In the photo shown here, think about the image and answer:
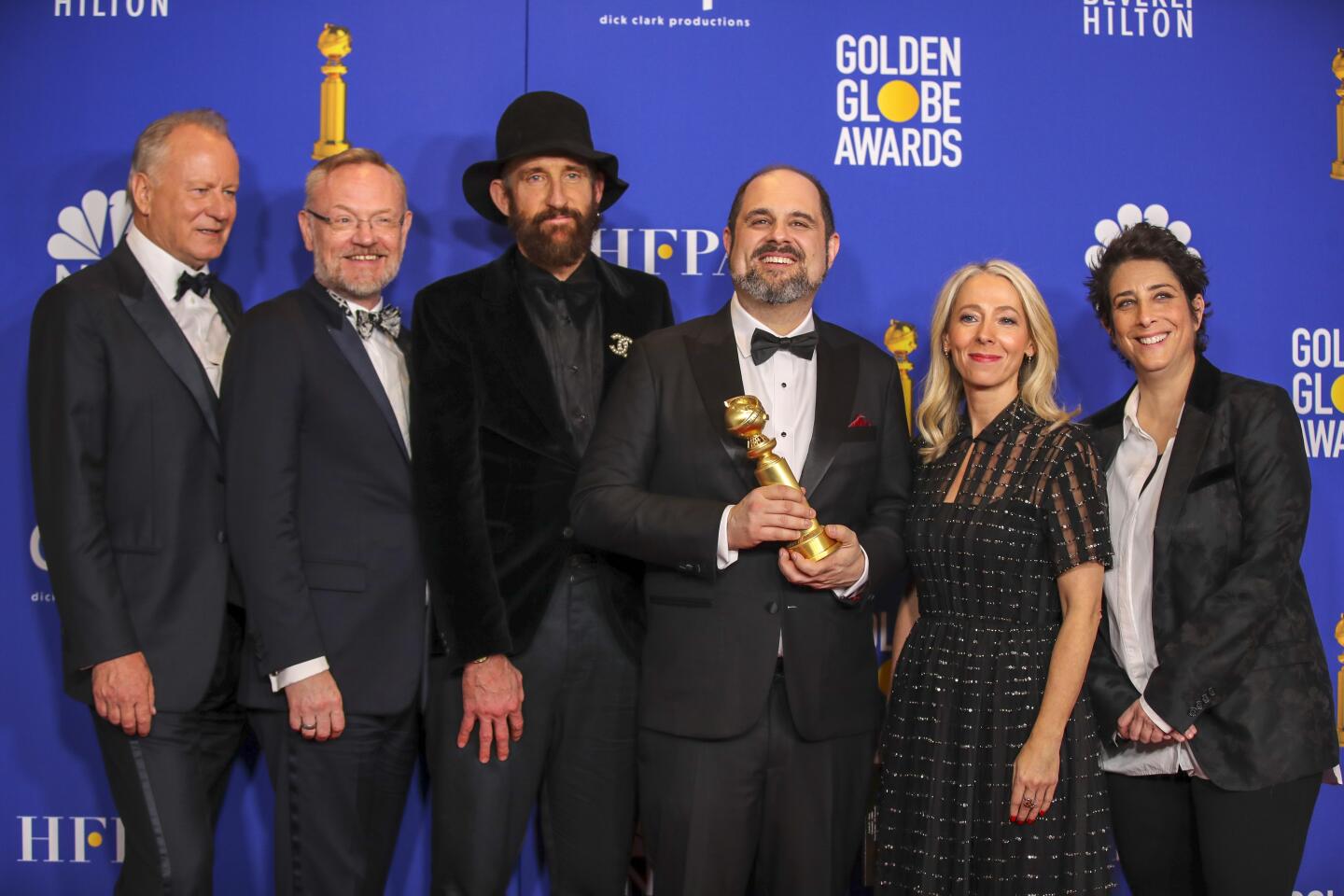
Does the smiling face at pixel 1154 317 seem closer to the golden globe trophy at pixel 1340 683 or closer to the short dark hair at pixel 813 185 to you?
the short dark hair at pixel 813 185

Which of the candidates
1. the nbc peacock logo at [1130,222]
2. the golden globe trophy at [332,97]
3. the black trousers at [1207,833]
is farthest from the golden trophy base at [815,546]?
the golden globe trophy at [332,97]

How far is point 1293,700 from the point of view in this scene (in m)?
2.62

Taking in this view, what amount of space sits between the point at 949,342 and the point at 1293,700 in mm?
1135

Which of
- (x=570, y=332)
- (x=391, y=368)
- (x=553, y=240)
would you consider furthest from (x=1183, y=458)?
(x=391, y=368)

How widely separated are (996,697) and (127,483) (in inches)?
80.4

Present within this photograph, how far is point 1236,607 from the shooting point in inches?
102

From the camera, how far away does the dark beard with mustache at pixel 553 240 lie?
2979 mm

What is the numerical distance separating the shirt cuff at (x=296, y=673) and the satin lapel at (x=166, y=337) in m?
0.59

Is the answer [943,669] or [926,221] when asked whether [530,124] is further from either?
[943,669]

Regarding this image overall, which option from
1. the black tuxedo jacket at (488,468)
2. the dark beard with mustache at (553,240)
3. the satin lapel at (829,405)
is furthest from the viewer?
the dark beard with mustache at (553,240)

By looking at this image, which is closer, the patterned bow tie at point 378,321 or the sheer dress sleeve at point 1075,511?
the sheer dress sleeve at point 1075,511

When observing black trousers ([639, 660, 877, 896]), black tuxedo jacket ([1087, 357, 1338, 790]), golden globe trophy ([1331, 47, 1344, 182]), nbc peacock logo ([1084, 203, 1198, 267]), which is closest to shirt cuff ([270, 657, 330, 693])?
black trousers ([639, 660, 877, 896])

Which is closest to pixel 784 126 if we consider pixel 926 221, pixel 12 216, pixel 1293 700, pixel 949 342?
pixel 926 221

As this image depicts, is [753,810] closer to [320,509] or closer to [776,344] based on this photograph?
[776,344]
